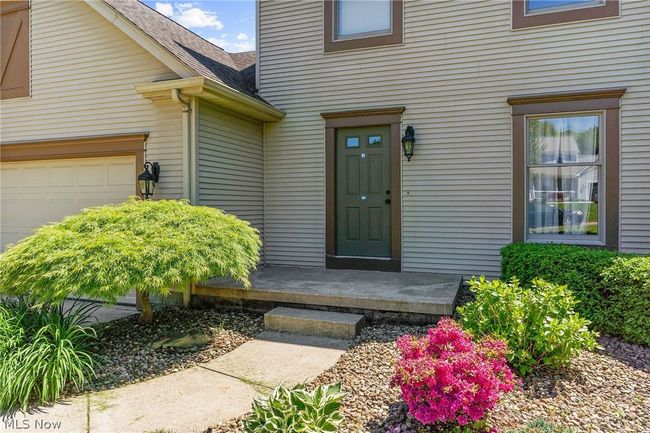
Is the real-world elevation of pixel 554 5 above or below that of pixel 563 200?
above

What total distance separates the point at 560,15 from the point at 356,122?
304 centimetres

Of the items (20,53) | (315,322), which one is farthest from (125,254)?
(20,53)

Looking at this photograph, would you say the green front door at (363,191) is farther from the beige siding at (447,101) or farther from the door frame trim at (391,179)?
the beige siding at (447,101)

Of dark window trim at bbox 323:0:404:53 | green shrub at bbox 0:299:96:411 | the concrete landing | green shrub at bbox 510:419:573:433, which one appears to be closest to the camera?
green shrub at bbox 510:419:573:433

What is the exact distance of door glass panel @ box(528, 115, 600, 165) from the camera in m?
5.34

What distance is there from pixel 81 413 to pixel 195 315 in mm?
2088

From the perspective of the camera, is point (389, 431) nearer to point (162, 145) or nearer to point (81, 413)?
point (81, 413)

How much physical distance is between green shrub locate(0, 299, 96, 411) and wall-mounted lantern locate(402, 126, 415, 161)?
4.53 metres

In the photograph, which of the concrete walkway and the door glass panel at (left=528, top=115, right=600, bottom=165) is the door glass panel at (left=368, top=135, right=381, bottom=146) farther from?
the concrete walkway

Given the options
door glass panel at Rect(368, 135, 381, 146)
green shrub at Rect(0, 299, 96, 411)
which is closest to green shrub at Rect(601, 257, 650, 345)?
door glass panel at Rect(368, 135, 381, 146)

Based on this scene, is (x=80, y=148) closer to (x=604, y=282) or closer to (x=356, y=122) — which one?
(x=356, y=122)

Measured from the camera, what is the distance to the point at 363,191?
21.0 ft

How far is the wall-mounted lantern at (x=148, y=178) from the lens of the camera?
549 cm

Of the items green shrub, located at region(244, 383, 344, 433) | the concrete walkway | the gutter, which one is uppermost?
the gutter
